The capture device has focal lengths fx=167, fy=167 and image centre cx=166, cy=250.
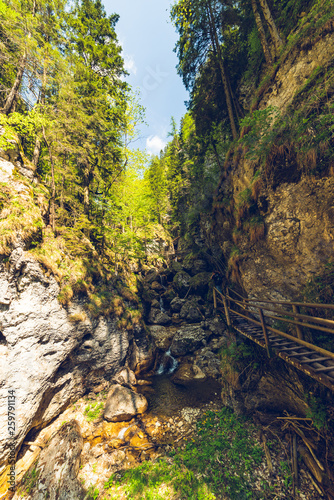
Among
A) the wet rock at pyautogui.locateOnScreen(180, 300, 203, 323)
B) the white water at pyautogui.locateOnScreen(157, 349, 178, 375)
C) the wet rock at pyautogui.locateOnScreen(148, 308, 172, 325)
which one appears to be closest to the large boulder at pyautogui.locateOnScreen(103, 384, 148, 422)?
the white water at pyautogui.locateOnScreen(157, 349, 178, 375)

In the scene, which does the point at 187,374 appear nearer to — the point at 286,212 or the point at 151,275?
the point at 286,212

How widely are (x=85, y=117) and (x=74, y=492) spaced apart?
16329 millimetres

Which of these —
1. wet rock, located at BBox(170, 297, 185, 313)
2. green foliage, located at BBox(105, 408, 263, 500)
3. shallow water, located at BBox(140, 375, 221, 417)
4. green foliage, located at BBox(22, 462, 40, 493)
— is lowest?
shallow water, located at BBox(140, 375, 221, 417)

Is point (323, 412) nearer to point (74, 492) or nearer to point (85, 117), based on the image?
point (74, 492)

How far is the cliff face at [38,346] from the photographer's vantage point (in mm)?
5707

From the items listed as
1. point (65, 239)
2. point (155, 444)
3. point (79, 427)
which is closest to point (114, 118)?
point (65, 239)

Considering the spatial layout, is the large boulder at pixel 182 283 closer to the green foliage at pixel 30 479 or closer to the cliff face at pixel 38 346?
the cliff face at pixel 38 346

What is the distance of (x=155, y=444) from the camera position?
636 cm

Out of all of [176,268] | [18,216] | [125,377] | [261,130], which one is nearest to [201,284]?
[176,268]

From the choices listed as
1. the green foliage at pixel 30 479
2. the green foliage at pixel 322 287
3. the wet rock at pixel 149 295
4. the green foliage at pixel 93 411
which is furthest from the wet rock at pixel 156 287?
the green foliage at pixel 322 287

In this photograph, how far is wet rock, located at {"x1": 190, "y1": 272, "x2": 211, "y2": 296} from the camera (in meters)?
17.7

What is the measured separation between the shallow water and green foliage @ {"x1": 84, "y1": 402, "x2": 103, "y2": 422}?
2275 millimetres

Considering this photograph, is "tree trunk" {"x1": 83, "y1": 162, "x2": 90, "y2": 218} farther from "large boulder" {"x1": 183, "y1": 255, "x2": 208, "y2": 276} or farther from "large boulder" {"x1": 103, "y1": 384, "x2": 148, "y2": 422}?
"large boulder" {"x1": 183, "y1": 255, "x2": 208, "y2": 276}

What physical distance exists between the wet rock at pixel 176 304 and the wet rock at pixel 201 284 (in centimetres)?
174
